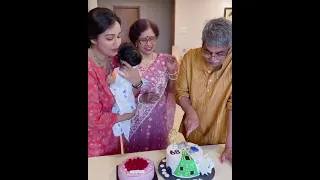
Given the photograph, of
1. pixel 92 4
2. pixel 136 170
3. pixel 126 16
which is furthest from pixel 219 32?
pixel 136 170

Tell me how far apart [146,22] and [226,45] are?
0.29m

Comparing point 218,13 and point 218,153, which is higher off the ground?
point 218,13

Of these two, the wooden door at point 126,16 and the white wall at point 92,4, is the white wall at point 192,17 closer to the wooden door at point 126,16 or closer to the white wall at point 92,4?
the wooden door at point 126,16

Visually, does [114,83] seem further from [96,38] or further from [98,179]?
[98,179]

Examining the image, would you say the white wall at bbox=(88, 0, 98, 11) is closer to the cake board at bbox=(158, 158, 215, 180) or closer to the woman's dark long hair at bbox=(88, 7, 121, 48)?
the woman's dark long hair at bbox=(88, 7, 121, 48)

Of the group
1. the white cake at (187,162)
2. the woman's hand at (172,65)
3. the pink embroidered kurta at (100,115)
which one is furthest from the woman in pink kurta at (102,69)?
the white cake at (187,162)

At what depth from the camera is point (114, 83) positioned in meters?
0.93

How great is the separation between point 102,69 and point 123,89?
105 millimetres

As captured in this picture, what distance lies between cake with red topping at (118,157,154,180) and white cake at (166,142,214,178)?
3.1 inches

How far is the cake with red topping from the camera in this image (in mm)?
914

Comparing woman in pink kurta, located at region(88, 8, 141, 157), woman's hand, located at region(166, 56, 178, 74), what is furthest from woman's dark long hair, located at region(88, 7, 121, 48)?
woman's hand, located at region(166, 56, 178, 74)

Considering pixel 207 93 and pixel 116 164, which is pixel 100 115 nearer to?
pixel 116 164
